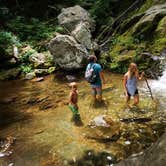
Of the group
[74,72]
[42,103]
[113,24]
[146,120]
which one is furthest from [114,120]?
[113,24]

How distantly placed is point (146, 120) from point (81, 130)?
193cm

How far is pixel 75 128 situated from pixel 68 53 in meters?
7.37

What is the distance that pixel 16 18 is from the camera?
26.3 m

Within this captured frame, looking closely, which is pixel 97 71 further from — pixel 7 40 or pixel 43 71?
pixel 7 40

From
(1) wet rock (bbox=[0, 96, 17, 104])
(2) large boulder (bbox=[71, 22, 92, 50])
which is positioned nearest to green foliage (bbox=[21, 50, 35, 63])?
(2) large boulder (bbox=[71, 22, 92, 50])

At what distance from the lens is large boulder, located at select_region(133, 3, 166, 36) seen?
1791cm

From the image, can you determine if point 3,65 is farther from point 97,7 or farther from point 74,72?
point 97,7

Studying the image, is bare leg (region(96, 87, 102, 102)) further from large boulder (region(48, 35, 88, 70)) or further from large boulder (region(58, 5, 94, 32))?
large boulder (region(58, 5, 94, 32))

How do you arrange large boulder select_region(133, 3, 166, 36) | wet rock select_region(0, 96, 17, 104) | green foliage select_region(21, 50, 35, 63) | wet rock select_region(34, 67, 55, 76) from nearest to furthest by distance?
wet rock select_region(0, 96, 17, 104), large boulder select_region(133, 3, 166, 36), wet rock select_region(34, 67, 55, 76), green foliage select_region(21, 50, 35, 63)

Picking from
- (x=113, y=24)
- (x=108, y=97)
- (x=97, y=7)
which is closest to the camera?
(x=108, y=97)

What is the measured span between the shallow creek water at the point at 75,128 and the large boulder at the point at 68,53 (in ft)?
8.20

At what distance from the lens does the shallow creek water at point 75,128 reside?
349 inches

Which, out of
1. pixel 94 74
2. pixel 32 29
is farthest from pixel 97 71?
pixel 32 29

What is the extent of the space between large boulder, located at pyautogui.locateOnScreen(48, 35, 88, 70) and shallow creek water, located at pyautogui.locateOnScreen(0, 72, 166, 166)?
8.20 feet
